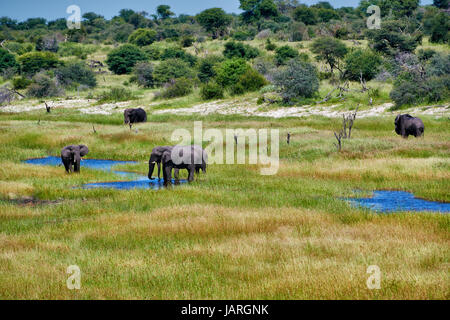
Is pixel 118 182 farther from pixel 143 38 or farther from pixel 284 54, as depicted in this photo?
pixel 143 38

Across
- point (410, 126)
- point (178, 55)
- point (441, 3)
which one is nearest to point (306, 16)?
point (441, 3)

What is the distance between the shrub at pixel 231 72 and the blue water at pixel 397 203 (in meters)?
46.9

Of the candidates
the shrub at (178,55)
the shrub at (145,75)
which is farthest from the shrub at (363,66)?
the shrub at (178,55)

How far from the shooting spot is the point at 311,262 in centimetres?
1027

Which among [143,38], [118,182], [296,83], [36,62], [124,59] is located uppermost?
Result: [143,38]

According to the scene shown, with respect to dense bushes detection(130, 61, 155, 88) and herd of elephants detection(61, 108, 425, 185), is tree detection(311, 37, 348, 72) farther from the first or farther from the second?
herd of elephants detection(61, 108, 425, 185)

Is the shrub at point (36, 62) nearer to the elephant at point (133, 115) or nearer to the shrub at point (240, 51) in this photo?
the shrub at point (240, 51)

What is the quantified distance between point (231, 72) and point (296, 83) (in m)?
16.2

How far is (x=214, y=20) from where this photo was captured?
12294cm

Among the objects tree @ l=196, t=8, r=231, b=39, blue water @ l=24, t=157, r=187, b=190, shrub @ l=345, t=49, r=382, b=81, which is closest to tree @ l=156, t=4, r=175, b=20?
tree @ l=196, t=8, r=231, b=39

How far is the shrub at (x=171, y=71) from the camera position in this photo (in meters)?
76.6

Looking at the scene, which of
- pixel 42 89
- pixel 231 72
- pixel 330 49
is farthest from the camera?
pixel 42 89
